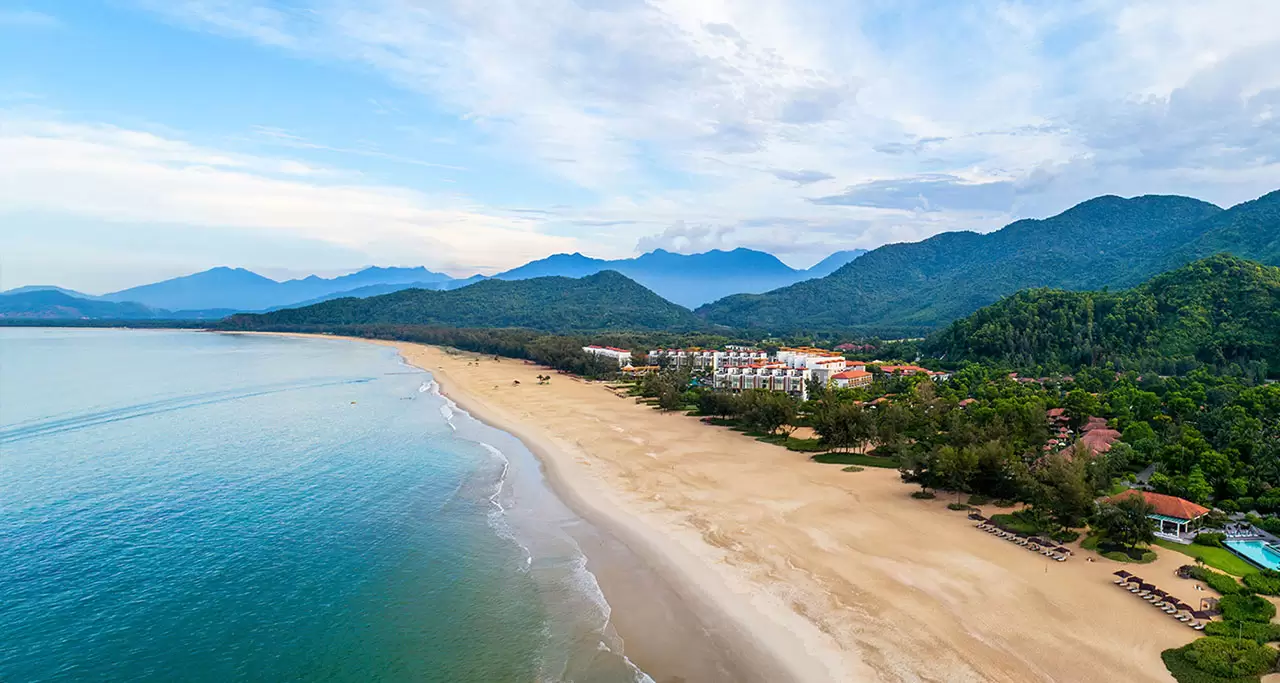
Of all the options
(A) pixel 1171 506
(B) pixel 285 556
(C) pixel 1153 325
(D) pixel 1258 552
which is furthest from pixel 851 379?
(B) pixel 285 556

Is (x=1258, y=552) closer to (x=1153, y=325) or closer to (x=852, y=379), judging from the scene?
(x=852, y=379)

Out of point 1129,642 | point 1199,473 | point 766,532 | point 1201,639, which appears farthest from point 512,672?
point 1199,473

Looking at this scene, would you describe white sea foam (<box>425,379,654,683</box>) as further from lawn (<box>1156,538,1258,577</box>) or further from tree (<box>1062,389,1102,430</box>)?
tree (<box>1062,389,1102,430</box>)

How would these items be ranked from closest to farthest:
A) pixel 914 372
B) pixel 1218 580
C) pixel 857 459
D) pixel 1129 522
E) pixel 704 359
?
pixel 1218 580 < pixel 1129 522 < pixel 857 459 < pixel 914 372 < pixel 704 359

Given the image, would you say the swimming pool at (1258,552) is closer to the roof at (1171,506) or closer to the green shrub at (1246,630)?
the roof at (1171,506)

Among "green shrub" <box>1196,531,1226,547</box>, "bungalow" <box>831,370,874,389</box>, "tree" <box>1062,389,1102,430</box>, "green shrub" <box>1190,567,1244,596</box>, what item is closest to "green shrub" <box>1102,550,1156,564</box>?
"green shrub" <box>1190,567,1244,596</box>

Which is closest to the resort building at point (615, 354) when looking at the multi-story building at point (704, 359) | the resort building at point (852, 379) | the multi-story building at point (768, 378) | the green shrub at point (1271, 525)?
the multi-story building at point (704, 359)
